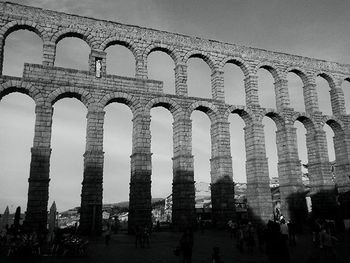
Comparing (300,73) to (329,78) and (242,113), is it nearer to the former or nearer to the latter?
(329,78)

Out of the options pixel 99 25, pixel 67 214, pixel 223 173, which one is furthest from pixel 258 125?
pixel 67 214

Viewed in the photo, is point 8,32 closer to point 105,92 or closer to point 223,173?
point 105,92

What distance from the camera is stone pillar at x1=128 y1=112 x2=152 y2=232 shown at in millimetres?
26141

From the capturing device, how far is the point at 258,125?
32.2 meters

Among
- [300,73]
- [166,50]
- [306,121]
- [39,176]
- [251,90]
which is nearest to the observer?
[39,176]

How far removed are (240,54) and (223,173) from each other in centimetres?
1272

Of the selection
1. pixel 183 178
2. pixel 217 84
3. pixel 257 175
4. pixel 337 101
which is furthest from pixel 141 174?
pixel 337 101

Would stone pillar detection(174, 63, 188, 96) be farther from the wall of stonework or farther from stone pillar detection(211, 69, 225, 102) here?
stone pillar detection(211, 69, 225, 102)

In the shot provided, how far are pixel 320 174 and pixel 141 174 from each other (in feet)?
60.8

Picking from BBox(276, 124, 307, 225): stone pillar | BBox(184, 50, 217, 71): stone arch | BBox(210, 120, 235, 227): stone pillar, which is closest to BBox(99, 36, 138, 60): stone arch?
BBox(184, 50, 217, 71): stone arch

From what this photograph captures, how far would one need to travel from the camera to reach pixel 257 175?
1211 inches

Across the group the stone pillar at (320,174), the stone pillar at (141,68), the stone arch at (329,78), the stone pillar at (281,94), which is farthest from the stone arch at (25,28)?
the stone arch at (329,78)

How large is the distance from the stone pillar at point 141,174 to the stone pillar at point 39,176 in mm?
6348

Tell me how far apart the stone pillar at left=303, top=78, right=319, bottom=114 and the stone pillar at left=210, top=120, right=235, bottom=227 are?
10.8 metres
